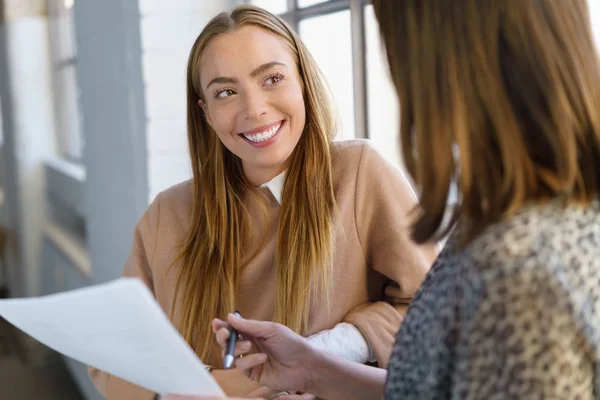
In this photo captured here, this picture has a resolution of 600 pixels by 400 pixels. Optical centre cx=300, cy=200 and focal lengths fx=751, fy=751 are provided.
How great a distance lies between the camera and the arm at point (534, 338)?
69cm

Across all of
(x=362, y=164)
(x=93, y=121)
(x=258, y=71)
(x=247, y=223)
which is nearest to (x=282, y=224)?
(x=247, y=223)

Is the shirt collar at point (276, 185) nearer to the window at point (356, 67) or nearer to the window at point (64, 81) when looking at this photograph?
the window at point (356, 67)

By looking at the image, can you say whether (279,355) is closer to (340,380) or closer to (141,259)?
(340,380)

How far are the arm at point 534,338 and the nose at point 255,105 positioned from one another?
82cm

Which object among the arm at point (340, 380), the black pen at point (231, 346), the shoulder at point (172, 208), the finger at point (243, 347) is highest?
the shoulder at point (172, 208)

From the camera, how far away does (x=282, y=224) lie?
1476 mm

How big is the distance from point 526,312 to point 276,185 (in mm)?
929

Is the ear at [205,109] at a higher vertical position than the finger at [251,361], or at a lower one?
higher

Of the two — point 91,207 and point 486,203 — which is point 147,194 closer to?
point 91,207

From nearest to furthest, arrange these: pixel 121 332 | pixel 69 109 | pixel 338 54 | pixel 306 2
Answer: pixel 121 332
pixel 338 54
pixel 306 2
pixel 69 109

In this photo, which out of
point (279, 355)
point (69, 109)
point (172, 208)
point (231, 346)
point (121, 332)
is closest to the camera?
point (121, 332)

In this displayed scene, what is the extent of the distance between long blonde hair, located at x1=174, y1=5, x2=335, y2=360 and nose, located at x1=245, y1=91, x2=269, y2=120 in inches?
4.0

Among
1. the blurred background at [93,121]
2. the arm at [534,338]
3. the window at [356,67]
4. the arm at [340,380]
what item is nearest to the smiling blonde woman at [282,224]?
the arm at [340,380]

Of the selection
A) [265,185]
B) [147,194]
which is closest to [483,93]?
[265,185]
